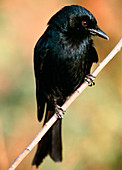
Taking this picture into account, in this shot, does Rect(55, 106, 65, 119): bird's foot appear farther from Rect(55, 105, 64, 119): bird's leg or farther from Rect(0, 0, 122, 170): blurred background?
Rect(0, 0, 122, 170): blurred background

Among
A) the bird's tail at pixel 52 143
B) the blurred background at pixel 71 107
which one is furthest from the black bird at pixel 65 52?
the blurred background at pixel 71 107

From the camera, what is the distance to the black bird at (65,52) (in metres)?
3.85

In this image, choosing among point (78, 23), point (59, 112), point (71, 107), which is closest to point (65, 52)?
point (78, 23)

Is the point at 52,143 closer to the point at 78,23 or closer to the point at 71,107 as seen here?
the point at 71,107

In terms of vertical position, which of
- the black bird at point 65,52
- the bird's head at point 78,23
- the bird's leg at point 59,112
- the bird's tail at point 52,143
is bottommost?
the bird's tail at point 52,143

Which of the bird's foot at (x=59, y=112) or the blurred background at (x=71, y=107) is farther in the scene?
the blurred background at (x=71, y=107)

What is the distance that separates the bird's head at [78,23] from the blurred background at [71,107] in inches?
44.3

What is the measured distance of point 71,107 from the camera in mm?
4723

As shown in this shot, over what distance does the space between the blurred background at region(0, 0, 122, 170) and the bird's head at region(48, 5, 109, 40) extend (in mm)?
1126

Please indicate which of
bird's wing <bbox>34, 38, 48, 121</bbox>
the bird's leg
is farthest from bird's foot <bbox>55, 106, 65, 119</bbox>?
bird's wing <bbox>34, 38, 48, 121</bbox>

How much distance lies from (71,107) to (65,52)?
108cm

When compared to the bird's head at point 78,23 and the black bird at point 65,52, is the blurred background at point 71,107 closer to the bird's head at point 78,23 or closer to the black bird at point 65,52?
the black bird at point 65,52

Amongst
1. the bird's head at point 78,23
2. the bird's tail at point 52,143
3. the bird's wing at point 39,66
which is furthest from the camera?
the bird's tail at point 52,143

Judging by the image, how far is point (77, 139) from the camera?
4.42 meters
